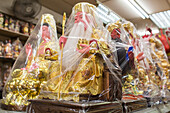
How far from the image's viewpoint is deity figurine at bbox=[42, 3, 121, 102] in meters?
0.85

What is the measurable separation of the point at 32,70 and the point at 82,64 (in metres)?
0.44

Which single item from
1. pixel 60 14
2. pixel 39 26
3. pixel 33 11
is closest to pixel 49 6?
pixel 60 14

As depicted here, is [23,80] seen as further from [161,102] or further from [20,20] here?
[20,20]

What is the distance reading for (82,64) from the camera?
0.88 meters

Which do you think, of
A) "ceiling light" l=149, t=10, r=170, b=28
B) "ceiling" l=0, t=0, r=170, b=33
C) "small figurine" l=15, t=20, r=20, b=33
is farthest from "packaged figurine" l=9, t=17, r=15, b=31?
"ceiling light" l=149, t=10, r=170, b=28

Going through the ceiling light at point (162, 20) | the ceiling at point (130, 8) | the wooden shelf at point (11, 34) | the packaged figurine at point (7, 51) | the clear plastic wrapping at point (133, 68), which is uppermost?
the ceiling light at point (162, 20)

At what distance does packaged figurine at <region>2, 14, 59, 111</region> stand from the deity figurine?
11cm

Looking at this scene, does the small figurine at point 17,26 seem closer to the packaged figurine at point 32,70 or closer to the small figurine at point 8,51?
the small figurine at point 8,51

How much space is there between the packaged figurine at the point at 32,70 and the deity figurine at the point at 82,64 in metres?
0.11

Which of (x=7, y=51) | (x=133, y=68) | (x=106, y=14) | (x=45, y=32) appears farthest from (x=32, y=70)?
(x=7, y=51)

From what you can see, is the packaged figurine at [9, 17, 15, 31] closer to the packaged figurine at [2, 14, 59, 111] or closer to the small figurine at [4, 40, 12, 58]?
the small figurine at [4, 40, 12, 58]

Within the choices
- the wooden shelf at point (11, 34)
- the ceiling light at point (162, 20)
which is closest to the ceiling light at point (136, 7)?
the ceiling light at point (162, 20)

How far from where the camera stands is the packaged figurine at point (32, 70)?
1.07 meters

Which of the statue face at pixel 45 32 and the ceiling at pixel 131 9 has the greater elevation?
the ceiling at pixel 131 9
